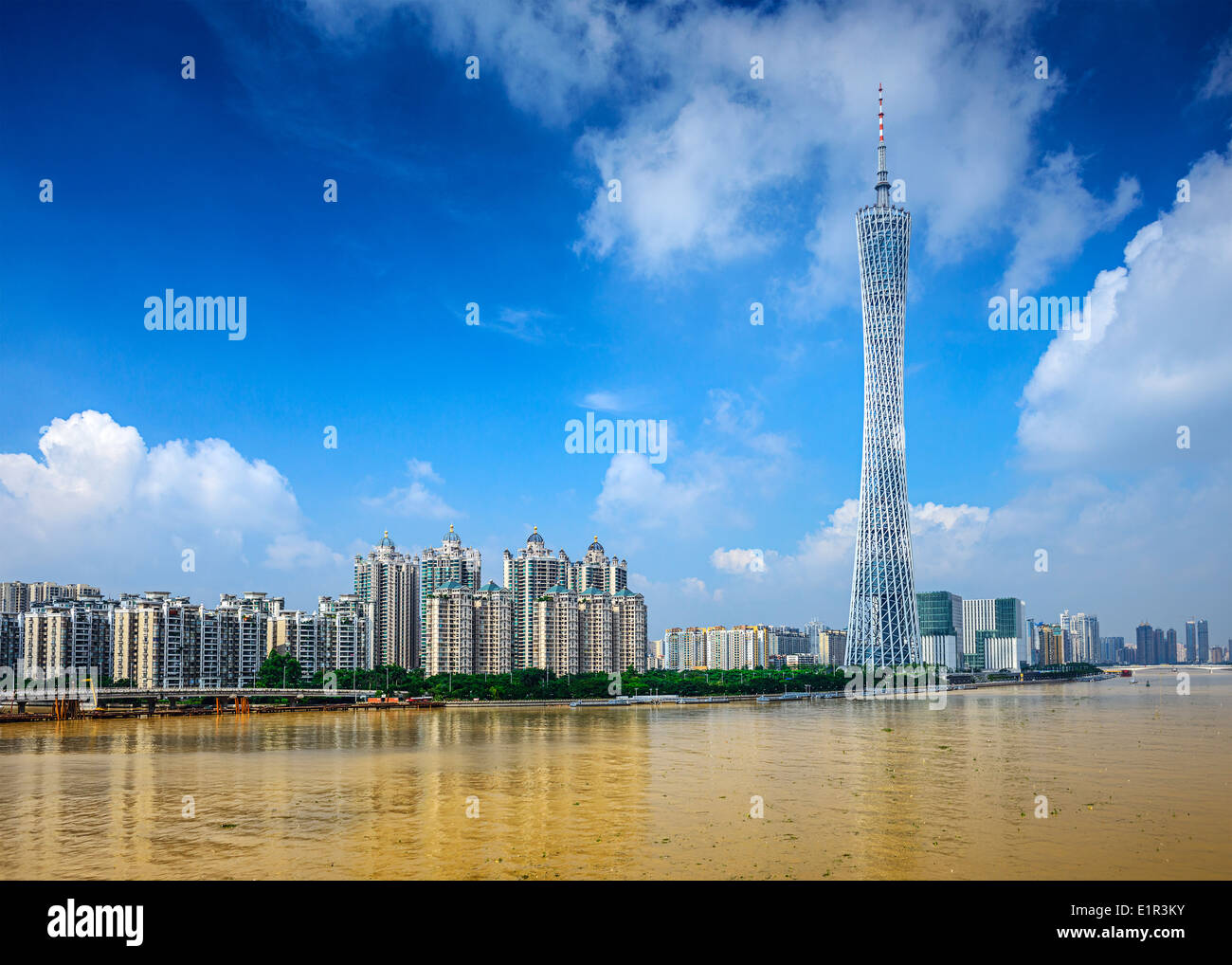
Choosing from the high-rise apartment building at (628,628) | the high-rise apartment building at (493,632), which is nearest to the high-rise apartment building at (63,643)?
the high-rise apartment building at (493,632)

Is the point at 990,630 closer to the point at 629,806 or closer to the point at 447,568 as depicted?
the point at 447,568

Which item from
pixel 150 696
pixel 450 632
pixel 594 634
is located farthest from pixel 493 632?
pixel 150 696

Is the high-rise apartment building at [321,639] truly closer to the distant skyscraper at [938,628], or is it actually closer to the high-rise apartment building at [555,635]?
the high-rise apartment building at [555,635]

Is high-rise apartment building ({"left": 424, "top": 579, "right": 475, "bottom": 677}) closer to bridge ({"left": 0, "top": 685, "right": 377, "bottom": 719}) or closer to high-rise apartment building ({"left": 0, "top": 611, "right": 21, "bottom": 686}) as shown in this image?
bridge ({"left": 0, "top": 685, "right": 377, "bottom": 719})

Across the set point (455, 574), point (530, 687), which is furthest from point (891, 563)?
point (455, 574)
